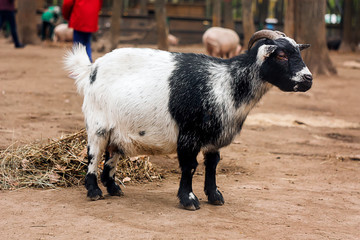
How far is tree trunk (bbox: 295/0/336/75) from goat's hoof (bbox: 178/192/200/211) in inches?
384

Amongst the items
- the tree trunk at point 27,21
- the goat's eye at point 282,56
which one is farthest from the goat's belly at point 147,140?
the tree trunk at point 27,21

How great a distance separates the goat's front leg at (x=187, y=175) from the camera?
4.62 metres

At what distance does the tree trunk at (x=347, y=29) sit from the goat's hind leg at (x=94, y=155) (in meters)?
19.0

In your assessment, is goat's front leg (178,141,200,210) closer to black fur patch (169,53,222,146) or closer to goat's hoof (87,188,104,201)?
black fur patch (169,53,222,146)

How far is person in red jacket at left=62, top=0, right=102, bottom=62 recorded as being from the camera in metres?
9.31

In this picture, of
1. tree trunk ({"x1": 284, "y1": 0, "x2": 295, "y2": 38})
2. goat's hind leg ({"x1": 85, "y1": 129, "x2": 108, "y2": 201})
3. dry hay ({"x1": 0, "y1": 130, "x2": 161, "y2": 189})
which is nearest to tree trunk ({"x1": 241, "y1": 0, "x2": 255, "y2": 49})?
tree trunk ({"x1": 284, "y1": 0, "x2": 295, "y2": 38})

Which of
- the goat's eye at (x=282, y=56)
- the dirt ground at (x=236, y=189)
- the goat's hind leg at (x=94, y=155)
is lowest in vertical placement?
the dirt ground at (x=236, y=189)

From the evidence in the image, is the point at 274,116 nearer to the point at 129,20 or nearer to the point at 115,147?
the point at 115,147

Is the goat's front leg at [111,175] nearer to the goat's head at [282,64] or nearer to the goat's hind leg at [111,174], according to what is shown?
the goat's hind leg at [111,174]

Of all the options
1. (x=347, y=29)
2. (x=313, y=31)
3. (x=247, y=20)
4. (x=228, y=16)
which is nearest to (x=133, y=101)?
(x=313, y=31)

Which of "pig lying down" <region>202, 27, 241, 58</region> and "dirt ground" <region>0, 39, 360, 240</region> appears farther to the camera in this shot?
"pig lying down" <region>202, 27, 241, 58</region>

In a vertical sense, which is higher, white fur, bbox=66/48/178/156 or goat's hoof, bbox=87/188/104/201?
white fur, bbox=66/48/178/156

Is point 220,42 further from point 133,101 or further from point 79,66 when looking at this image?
point 133,101

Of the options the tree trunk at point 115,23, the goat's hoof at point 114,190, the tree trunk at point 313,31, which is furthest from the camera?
the tree trunk at point 115,23
